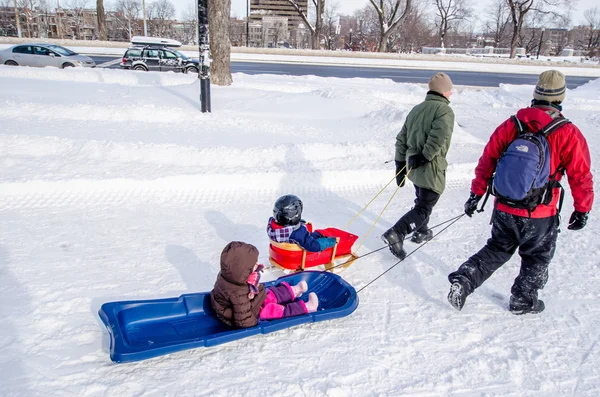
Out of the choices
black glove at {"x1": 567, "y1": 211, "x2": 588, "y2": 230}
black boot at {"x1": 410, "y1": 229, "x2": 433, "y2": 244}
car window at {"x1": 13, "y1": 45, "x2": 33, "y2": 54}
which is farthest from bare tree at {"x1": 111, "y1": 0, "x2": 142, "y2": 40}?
black glove at {"x1": 567, "y1": 211, "x2": 588, "y2": 230}

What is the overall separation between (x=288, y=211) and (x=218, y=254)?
1.03m

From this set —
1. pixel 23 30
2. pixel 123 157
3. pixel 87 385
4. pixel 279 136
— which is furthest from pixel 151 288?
pixel 23 30

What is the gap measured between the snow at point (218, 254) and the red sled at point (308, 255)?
6.5 inches

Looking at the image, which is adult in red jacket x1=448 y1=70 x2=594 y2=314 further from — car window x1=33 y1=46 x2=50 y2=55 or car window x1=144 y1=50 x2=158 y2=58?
car window x1=33 y1=46 x2=50 y2=55

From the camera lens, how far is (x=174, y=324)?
3.17m

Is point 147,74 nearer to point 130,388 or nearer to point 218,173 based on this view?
point 218,173

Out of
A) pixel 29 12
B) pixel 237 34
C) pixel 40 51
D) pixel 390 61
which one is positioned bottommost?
pixel 40 51

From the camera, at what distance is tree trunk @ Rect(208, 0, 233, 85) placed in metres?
11.0

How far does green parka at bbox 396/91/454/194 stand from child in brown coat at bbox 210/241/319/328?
181 cm

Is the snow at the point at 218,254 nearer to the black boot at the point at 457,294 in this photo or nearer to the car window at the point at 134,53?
the black boot at the point at 457,294

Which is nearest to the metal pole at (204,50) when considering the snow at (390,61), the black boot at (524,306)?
the black boot at (524,306)

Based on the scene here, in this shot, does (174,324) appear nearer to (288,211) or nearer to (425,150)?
(288,211)

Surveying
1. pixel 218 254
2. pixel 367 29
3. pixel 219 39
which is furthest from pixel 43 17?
pixel 218 254

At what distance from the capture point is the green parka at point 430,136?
13.7ft
